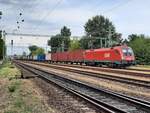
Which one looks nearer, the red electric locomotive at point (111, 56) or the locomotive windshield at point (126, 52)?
the red electric locomotive at point (111, 56)

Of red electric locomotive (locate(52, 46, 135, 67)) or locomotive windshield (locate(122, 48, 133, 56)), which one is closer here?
red electric locomotive (locate(52, 46, 135, 67))

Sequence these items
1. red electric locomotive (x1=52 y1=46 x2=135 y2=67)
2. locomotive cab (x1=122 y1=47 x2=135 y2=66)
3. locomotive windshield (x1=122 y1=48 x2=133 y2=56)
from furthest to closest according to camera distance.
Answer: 1. locomotive windshield (x1=122 y1=48 x2=133 y2=56)
2. red electric locomotive (x1=52 y1=46 x2=135 y2=67)
3. locomotive cab (x1=122 y1=47 x2=135 y2=66)

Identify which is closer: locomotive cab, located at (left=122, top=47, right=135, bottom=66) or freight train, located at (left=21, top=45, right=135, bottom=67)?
locomotive cab, located at (left=122, top=47, right=135, bottom=66)

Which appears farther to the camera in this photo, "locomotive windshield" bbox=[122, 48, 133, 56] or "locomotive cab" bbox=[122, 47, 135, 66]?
"locomotive windshield" bbox=[122, 48, 133, 56]

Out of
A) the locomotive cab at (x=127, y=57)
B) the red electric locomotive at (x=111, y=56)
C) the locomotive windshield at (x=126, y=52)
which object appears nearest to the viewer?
the locomotive cab at (x=127, y=57)

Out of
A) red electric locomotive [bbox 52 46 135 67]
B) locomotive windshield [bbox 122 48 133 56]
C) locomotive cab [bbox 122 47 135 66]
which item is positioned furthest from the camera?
locomotive windshield [bbox 122 48 133 56]

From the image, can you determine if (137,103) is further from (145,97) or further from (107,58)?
(107,58)

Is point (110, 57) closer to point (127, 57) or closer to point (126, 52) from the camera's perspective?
point (126, 52)

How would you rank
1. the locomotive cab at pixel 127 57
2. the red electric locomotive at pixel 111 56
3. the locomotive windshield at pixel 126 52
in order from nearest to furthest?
1. the locomotive cab at pixel 127 57
2. the red electric locomotive at pixel 111 56
3. the locomotive windshield at pixel 126 52

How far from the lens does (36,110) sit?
13.0m

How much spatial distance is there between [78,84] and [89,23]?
126 metres

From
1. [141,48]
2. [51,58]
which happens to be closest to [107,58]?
[141,48]

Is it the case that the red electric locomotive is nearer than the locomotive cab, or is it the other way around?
the locomotive cab

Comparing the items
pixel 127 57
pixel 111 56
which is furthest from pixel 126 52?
pixel 111 56
